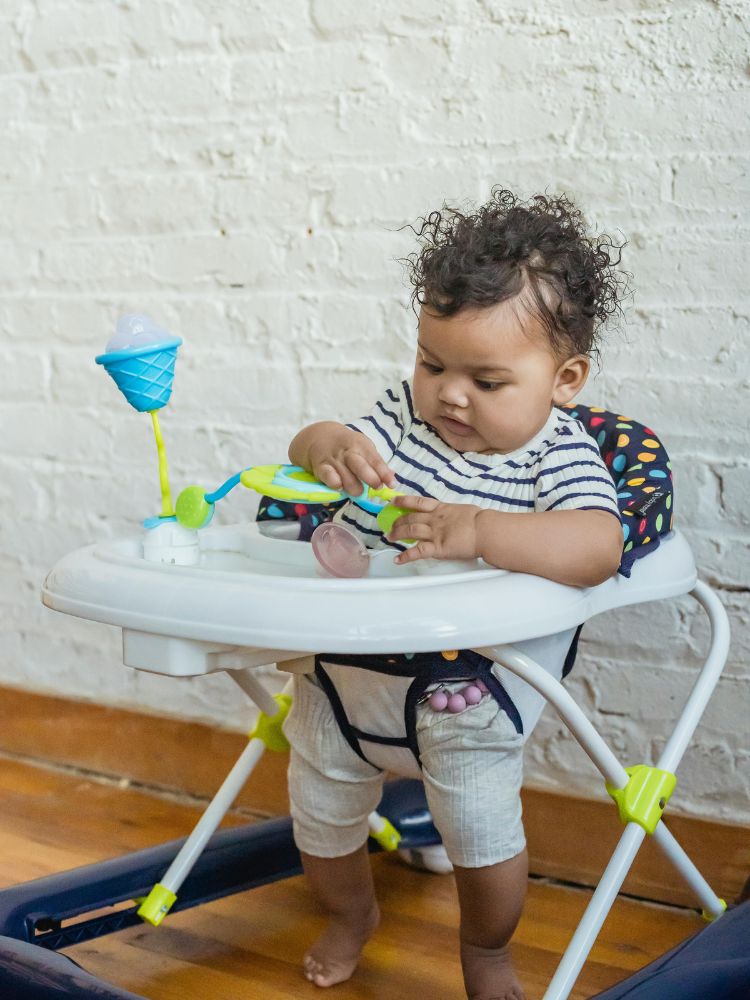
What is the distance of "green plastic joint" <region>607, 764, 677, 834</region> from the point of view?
103cm

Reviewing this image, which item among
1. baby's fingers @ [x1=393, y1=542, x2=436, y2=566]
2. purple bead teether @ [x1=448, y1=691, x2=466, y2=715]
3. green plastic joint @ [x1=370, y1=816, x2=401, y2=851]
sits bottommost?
green plastic joint @ [x1=370, y1=816, x2=401, y2=851]

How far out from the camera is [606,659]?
1447 millimetres

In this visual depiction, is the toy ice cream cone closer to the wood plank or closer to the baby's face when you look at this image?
the baby's face

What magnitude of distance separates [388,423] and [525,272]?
221mm

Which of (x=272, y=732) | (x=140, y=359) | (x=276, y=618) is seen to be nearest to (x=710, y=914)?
(x=272, y=732)

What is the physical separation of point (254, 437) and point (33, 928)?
73 cm

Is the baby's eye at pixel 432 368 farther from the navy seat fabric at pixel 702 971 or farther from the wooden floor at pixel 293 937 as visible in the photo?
the wooden floor at pixel 293 937

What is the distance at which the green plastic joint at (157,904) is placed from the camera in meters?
1.20

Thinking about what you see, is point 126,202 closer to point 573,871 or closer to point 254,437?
point 254,437

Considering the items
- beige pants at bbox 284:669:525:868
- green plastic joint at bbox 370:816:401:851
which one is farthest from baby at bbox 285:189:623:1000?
green plastic joint at bbox 370:816:401:851

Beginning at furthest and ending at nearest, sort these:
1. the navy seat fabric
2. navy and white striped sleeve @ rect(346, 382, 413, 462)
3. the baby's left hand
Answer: navy and white striped sleeve @ rect(346, 382, 413, 462) < the baby's left hand < the navy seat fabric

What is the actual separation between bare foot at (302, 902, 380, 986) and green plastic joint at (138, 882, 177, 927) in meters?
0.16

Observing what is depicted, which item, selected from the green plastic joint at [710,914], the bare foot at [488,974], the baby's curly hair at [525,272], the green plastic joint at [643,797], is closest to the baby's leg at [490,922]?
the bare foot at [488,974]

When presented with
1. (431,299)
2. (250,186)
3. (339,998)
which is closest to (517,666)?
(431,299)
